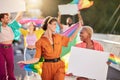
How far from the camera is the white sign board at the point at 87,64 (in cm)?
464

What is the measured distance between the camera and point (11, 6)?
4648 mm

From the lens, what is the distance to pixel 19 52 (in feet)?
15.4

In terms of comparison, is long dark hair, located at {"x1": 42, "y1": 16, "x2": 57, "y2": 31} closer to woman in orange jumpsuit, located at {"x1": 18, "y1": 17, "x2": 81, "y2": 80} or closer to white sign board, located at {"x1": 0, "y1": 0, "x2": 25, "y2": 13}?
woman in orange jumpsuit, located at {"x1": 18, "y1": 17, "x2": 81, "y2": 80}

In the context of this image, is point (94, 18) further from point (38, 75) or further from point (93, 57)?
point (38, 75)

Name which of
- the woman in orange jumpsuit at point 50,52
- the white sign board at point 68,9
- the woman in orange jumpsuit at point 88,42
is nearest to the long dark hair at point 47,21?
the woman in orange jumpsuit at point 50,52

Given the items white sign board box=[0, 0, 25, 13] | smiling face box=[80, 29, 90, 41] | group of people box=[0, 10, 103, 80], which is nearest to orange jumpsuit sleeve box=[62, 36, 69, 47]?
group of people box=[0, 10, 103, 80]

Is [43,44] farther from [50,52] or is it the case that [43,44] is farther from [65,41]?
[65,41]

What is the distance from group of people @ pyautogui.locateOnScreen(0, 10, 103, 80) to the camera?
4.52 metres

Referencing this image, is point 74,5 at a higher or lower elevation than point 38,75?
higher

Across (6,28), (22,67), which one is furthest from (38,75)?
(6,28)

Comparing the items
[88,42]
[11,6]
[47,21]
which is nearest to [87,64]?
[88,42]

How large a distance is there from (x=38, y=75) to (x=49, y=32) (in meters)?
0.34

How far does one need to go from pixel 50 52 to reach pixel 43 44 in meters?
0.08

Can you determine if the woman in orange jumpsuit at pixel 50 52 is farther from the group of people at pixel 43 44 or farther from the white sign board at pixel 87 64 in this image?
the white sign board at pixel 87 64
